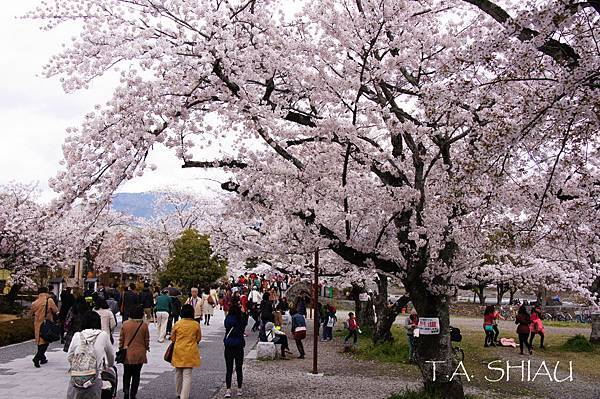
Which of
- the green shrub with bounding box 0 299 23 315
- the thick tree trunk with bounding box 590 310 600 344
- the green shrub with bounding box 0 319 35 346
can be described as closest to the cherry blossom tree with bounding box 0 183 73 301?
the green shrub with bounding box 0 299 23 315

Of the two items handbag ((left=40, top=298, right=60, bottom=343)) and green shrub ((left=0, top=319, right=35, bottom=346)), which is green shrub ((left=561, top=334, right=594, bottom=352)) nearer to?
handbag ((left=40, top=298, right=60, bottom=343))

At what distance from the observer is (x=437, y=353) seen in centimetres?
889

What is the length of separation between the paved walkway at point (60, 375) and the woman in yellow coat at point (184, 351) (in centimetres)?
108

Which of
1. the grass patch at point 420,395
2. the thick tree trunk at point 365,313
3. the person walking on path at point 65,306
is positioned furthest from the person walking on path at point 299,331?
the thick tree trunk at point 365,313

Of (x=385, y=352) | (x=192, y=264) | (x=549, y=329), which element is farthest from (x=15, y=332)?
(x=549, y=329)

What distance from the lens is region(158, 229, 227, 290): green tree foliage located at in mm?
40031

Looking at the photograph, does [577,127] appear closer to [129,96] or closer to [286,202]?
[286,202]

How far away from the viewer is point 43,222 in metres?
8.18

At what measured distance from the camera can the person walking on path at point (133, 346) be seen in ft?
27.1

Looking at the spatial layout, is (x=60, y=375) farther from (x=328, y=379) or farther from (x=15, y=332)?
Answer: (x=15, y=332)

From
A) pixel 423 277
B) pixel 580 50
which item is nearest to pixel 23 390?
pixel 423 277

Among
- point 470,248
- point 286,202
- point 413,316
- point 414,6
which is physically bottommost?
point 413,316

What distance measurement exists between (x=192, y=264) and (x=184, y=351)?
3253 cm

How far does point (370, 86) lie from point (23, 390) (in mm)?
7122
